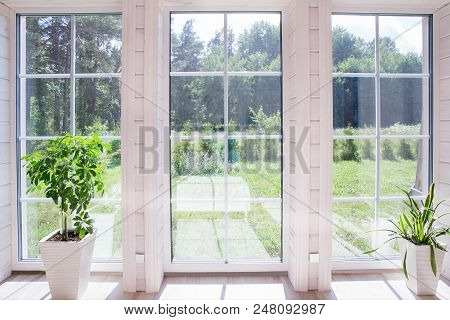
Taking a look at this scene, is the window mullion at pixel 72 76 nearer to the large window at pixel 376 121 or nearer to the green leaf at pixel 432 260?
the large window at pixel 376 121

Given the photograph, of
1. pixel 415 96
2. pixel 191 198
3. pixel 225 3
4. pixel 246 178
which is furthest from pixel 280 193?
pixel 225 3

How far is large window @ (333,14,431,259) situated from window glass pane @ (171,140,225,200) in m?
0.86

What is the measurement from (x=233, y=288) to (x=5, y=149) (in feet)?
6.13

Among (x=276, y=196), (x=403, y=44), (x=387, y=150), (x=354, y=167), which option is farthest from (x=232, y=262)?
(x=403, y=44)

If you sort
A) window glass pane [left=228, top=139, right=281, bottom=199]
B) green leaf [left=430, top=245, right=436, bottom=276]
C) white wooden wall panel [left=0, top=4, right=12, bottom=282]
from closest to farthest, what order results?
green leaf [left=430, top=245, right=436, bottom=276] → white wooden wall panel [left=0, top=4, right=12, bottom=282] → window glass pane [left=228, top=139, right=281, bottom=199]

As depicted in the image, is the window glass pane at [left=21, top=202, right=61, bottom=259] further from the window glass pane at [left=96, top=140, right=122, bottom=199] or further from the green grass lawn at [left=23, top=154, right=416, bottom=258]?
the window glass pane at [left=96, top=140, right=122, bottom=199]

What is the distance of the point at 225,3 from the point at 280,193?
4.60 feet

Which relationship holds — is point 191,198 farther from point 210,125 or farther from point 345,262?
point 345,262

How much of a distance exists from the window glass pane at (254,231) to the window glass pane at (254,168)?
74 mm

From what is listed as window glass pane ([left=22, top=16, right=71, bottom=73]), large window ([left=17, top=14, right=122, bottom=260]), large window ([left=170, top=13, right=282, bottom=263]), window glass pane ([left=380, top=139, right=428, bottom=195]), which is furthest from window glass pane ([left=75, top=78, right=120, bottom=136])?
window glass pane ([left=380, top=139, right=428, bottom=195])

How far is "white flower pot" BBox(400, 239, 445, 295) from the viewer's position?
2217 millimetres

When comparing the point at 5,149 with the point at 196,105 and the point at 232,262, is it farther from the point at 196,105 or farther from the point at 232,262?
the point at 232,262

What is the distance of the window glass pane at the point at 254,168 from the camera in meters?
2.63

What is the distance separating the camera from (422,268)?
2.24m
